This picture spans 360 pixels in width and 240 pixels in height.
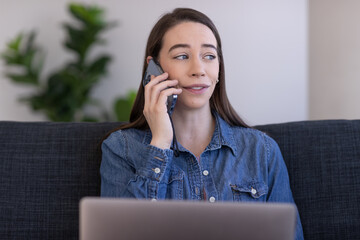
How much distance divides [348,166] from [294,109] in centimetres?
278

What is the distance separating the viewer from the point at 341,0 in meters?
3.80

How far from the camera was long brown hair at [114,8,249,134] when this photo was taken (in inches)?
73.0

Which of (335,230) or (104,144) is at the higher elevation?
(104,144)

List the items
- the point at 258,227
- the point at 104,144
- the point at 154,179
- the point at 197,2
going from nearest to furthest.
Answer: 1. the point at 258,227
2. the point at 154,179
3. the point at 104,144
4. the point at 197,2

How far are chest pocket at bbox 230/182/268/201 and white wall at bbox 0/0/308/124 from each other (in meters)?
2.91

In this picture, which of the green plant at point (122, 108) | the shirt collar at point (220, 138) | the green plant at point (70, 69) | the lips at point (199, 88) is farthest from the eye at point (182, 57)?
the green plant at point (70, 69)

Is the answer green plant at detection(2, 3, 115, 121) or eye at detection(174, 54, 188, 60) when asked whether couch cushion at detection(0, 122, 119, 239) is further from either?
green plant at detection(2, 3, 115, 121)

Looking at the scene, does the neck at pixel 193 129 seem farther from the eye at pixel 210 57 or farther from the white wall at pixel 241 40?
the white wall at pixel 241 40

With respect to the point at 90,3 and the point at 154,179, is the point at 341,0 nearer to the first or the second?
the point at 90,3

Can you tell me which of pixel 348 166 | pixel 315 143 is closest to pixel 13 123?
pixel 315 143

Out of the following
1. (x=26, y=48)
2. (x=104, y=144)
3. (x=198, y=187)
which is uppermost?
(x=26, y=48)

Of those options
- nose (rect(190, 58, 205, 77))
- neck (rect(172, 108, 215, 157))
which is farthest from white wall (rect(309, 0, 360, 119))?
Result: nose (rect(190, 58, 205, 77))

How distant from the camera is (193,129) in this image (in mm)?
1850

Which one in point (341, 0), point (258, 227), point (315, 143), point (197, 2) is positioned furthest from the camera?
point (197, 2)
